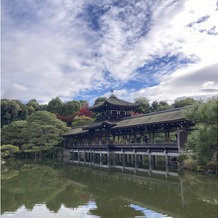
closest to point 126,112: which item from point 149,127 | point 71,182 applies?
point 149,127

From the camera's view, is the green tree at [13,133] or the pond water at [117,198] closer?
the pond water at [117,198]

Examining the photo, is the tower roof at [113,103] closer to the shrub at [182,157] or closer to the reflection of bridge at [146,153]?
the reflection of bridge at [146,153]

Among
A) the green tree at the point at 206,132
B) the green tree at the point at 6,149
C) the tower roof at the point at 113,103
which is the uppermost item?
the tower roof at the point at 113,103

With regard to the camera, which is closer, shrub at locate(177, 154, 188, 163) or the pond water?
the pond water

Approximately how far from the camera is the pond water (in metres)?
11.4

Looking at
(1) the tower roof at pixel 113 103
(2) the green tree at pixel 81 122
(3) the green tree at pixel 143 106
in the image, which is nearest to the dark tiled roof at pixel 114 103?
(1) the tower roof at pixel 113 103

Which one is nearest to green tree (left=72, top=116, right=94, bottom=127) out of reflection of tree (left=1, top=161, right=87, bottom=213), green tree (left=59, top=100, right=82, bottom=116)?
green tree (left=59, top=100, right=82, bottom=116)

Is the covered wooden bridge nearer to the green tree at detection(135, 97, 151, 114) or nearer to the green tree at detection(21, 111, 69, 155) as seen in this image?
the green tree at detection(21, 111, 69, 155)

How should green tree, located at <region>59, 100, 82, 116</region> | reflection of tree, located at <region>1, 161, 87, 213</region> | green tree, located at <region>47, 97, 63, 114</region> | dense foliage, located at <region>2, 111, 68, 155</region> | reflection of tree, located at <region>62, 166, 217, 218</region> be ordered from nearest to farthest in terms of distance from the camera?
reflection of tree, located at <region>62, 166, 217, 218</region> → reflection of tree, located at <region>1, 161, 87, 213</region> → dense foliage, located at <region>2, 111, 68, 155</region> → green tree, located at <region>59, 100, 82, 116</region> → green tree, located at <region>47, 97, 63, 114</region>

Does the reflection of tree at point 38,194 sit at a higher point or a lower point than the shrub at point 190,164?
lower

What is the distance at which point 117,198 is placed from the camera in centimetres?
1430

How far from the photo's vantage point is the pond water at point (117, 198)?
11.4 m

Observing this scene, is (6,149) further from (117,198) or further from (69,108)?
(117,198)

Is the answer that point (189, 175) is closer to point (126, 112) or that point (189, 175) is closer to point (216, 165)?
point (216, 165)
